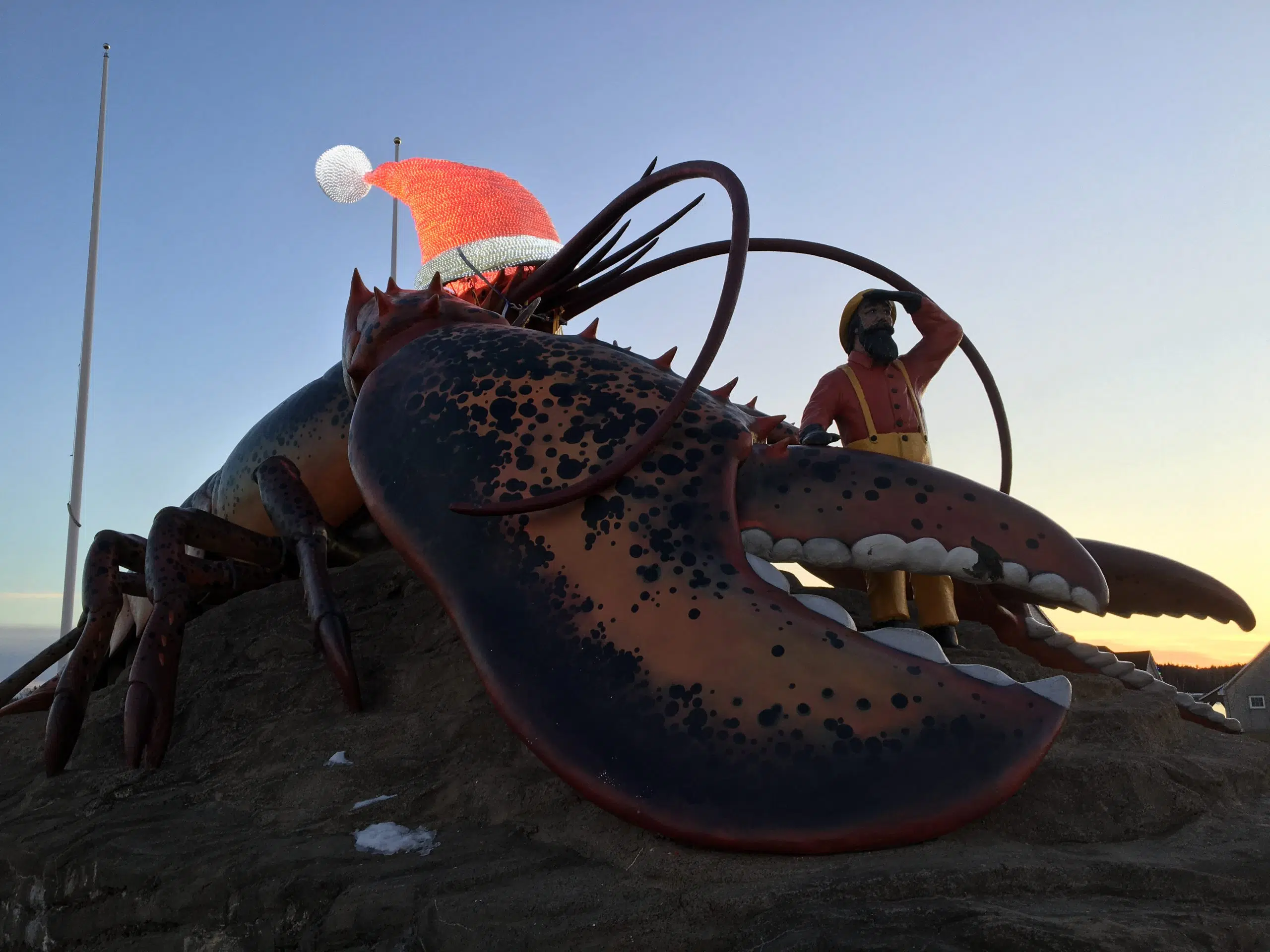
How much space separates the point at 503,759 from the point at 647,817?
21.7 inches

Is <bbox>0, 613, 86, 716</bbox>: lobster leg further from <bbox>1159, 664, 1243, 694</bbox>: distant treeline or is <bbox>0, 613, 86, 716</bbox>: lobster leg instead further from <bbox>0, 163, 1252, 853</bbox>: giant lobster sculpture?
<bbox>1159, 664, 1243, 694</bbox>: distant treeline

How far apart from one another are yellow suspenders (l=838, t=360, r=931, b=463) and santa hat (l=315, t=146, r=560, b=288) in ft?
4.73

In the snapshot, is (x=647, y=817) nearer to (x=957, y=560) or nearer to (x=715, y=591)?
(x=715, y=591)

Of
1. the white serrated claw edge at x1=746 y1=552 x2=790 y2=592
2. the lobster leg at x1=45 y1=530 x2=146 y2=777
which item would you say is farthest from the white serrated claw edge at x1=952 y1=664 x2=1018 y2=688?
the lobster leg at x1=45 y1=530 x2=146 y2=777

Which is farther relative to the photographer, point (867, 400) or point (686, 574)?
point (867, 400)

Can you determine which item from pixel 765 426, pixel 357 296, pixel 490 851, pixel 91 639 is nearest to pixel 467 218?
pixel 357 296

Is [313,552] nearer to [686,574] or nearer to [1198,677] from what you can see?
[686,574]

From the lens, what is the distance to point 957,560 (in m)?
1.37

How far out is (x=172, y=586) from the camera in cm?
217

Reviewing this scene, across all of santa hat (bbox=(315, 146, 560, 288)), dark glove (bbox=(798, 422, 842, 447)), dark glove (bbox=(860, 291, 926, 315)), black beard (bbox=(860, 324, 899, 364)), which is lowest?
dark glove (bbox=(798, 422, 842, 447))

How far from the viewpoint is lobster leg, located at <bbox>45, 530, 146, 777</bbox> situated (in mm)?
2139

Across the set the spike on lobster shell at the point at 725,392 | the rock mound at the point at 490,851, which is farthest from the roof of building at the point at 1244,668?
the spike on lobster shell at the point at 725,392

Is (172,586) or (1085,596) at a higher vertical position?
(172,586)

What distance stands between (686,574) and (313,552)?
1230mm
